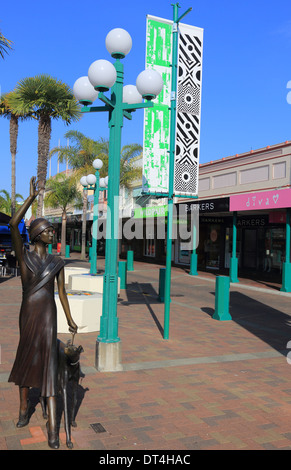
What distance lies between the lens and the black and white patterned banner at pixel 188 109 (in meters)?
8.81

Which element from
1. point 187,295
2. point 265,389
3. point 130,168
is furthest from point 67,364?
point 130,168

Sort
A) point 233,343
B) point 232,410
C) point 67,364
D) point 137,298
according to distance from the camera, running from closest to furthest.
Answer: point 67,364
point 232,410
point 233,343
point 137,298

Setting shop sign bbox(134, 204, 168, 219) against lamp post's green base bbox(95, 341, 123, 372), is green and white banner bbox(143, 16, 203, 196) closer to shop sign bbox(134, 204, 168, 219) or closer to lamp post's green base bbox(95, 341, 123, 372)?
lamp post's green base bbox(95, 341, 123, 372)

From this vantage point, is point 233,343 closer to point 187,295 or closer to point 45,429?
point 45,429

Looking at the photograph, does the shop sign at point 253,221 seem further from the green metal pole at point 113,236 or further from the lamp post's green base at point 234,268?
the green metal pole at point 113,236

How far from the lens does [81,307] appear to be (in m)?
8.21

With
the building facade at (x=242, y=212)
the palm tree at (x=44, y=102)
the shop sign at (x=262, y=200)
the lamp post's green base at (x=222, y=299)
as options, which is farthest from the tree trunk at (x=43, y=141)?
the lamp post's green base at (x=222, y=299)

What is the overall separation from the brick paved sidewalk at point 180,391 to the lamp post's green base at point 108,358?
0.35 ft

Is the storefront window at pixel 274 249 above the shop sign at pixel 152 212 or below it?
below

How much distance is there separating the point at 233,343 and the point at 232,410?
3215mm

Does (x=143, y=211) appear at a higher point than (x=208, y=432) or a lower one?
higher

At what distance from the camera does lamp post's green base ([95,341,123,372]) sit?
19.1 ft

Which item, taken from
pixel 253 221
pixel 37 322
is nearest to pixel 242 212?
pixel 253 221

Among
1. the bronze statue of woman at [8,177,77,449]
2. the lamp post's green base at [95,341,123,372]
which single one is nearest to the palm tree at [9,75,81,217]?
the lamp post's green base at [95,341,123,372]
